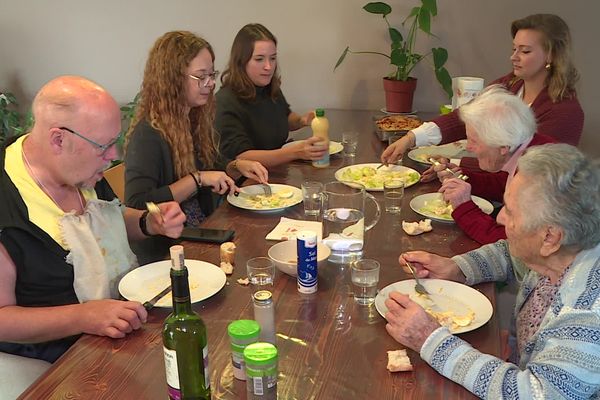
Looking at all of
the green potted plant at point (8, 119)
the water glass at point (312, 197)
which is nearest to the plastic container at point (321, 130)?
the water glass at point (312, 197)

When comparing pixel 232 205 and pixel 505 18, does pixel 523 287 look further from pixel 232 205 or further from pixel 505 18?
pixel 505 18

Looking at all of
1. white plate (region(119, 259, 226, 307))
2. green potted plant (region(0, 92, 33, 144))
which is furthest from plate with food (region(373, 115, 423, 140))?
green potted plant (region(0, 92, 33, 144))

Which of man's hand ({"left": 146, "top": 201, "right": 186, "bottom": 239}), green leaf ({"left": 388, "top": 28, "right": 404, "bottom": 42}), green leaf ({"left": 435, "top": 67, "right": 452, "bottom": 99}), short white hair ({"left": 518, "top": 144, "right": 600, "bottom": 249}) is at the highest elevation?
green leaf ({"left": 388, "top": 28, "right": 404, "bottom": 42})

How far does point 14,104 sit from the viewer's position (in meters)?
4.43

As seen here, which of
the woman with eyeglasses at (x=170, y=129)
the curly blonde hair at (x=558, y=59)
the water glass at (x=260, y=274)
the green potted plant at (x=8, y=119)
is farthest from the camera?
the green potted plant at (x=8, y=119)

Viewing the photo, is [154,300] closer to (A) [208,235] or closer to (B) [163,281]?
(B) [163,281]

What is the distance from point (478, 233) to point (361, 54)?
242 centimetres

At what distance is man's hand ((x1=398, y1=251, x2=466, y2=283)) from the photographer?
5.51 ft

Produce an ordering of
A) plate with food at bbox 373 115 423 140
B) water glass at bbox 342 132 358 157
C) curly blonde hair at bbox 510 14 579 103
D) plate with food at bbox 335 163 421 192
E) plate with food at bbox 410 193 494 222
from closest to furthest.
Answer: plate with food at bbox 410 193 494 222 → plate with food at bbox 335 163 421 192 → curly blonde hair at bbox 510 14 579 103 → water glass at bbox 342 132 358 157 → plate with food at bbox 373 115 423 140

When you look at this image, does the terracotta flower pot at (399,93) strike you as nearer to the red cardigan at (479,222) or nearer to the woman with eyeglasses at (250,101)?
the woman with eyeglasses at (250,101)

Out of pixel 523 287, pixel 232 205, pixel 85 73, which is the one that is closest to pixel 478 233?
pixel 523 287

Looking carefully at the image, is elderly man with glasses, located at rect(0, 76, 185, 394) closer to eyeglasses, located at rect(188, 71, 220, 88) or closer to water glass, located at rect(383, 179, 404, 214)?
eyeglasses, located at rect(188, 71, 220, 88)

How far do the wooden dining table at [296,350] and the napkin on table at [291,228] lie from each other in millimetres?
80

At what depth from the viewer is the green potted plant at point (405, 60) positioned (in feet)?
11.8
